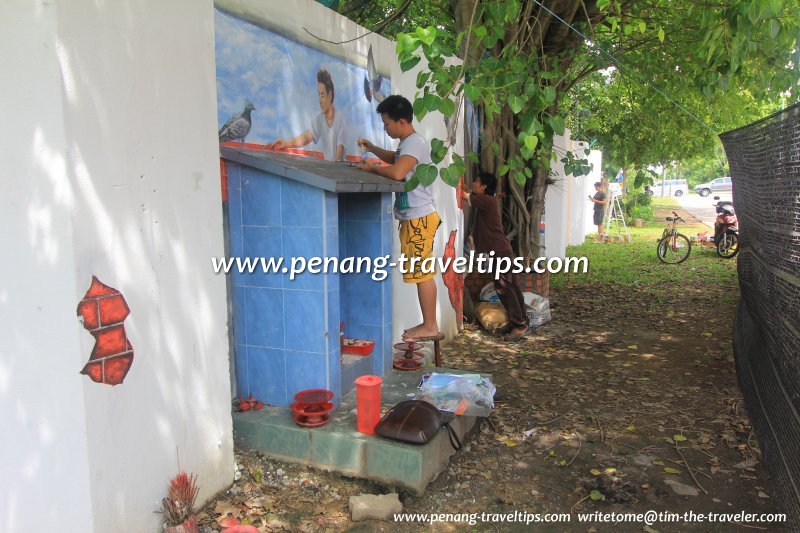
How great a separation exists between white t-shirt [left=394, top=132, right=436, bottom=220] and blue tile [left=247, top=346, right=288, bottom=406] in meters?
1.58

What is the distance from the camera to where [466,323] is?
7543 mm

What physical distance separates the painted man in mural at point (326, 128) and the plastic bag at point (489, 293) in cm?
355

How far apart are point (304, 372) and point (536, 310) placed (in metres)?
4.38

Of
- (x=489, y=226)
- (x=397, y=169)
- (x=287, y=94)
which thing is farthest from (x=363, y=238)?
(x=489, y=226)

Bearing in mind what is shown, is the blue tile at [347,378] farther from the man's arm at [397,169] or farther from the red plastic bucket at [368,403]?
the man's arm at [397,169]

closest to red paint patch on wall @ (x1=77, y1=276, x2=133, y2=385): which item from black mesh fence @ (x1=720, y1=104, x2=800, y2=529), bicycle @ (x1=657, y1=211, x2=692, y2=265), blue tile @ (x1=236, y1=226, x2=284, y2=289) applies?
blue tile @ (x1=236, y1=226, x2=284, y2=289)

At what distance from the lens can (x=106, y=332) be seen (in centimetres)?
244

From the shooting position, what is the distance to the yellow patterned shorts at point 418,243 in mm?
4625

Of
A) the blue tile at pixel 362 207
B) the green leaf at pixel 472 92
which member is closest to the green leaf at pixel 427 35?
the green leaf at pixel 472 92

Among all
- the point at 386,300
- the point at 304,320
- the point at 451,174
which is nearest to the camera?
the point at 451,174

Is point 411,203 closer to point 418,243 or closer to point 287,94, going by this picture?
point 418,243

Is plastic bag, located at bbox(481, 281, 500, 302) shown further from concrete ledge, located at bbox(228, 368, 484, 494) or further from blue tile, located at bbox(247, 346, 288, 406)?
blue tile, located at bbox(247, 346, 288, 406)

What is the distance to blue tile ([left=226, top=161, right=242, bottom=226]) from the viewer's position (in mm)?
3625

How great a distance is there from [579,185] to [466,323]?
1040 centimetres
